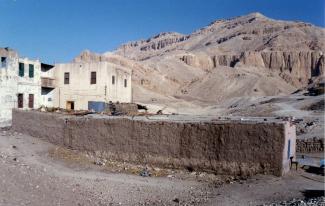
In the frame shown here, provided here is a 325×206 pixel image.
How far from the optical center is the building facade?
31859 mm

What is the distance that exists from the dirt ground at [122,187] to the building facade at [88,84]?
590 inches

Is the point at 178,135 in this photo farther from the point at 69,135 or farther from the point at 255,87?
the point at 255,87

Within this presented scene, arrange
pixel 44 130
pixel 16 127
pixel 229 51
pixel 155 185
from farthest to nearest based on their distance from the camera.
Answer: pixel 229 51 < pixel 16 127 < pixel 44 130 < pixel 155 185

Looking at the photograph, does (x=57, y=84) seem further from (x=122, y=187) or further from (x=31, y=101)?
(x=122, y=187)

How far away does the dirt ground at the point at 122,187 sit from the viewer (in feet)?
38.6

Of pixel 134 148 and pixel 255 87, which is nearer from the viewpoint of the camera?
pixel 134 148

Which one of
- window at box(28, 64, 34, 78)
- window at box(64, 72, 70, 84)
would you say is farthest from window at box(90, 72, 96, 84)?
window at box(28, 64, 34, 78)

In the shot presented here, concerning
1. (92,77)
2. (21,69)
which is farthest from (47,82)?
(92,77)

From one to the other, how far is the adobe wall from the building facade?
1230 cm

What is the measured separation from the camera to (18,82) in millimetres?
30875

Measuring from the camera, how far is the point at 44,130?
2097 centimetres

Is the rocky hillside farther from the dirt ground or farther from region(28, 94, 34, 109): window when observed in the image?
the dirt ground

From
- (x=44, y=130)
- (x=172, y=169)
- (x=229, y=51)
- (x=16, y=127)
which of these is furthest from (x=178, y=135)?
(x=229, y=51)

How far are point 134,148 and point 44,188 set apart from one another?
555 cm
